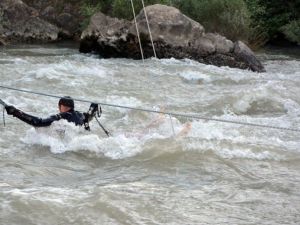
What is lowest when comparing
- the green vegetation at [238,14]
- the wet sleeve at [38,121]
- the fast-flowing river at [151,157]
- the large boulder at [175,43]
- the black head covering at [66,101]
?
the fast-flowing river at [151,157]

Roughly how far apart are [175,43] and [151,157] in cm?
1016

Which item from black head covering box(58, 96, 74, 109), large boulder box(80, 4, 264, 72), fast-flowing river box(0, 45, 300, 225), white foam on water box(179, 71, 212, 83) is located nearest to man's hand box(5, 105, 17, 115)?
fast-flowing river box(0, 45, 300, 225)

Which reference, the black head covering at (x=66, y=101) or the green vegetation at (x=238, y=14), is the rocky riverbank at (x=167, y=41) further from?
the black head covering at (x=66, y=101)

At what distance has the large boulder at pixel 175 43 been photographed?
17.1 meters

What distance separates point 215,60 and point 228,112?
6.32m

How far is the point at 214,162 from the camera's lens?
7.41m


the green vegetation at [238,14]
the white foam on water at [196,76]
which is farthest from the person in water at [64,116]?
the green vegetation at [238,14]

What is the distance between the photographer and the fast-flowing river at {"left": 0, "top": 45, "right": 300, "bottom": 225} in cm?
561

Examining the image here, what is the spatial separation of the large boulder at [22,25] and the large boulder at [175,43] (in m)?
5.40

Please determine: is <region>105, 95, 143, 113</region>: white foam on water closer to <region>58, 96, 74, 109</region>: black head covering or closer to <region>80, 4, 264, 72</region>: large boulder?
<region>58, 96, 74, 109</region>: black head covering

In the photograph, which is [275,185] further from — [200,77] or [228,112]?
[200,77]

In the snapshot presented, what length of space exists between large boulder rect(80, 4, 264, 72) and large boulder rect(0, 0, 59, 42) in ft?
17.7

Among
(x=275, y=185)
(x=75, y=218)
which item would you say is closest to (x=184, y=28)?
(x=275, y=185)

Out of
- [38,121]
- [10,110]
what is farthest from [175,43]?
[10,110]
